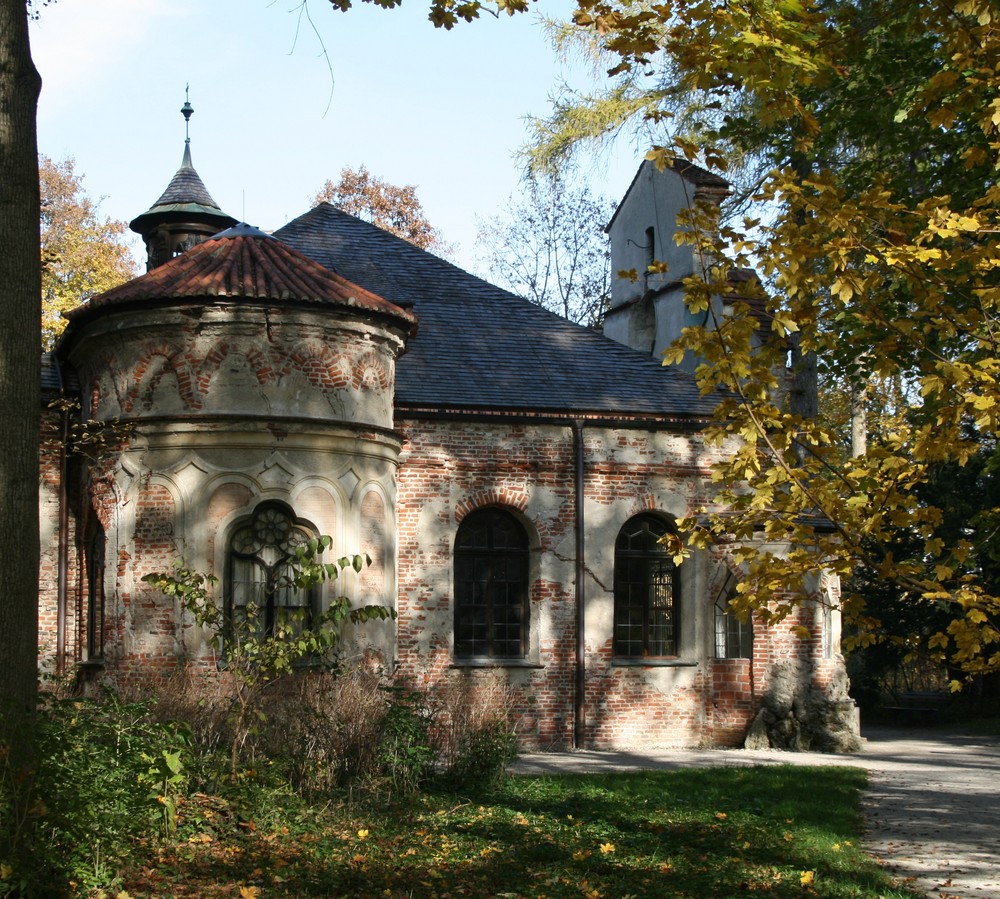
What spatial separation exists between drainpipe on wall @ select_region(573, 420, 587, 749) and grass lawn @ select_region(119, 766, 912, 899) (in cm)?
Result: 576

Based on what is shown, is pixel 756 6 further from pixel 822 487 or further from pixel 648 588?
pixel 648 588

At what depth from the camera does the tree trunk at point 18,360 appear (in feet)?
25.4

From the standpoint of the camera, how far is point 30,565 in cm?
787

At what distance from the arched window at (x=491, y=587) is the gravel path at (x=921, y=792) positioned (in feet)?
5.65

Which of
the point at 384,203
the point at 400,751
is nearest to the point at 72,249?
the point at 384,203

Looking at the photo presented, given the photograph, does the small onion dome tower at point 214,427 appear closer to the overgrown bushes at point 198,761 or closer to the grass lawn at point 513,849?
the overgrown bushes at point 198,761

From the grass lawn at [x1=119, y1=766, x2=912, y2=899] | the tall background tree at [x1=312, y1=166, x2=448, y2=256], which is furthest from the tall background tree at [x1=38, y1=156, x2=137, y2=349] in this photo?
the grass lawn at [x1=119, y1=766, x2=912, y2=899]

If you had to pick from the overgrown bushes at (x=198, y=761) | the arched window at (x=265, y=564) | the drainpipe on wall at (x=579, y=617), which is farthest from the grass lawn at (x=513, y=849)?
the drainpipe on wall at (x=579, y=617)

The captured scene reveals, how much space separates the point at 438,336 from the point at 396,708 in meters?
9.10

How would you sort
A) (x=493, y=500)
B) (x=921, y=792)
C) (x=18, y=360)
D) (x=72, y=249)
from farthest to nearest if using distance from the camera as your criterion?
(x=72, y=249) → (x=493, y=500) → (x=921, y=792) → (x=18, y=360)

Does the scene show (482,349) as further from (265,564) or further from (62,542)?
(62,542)

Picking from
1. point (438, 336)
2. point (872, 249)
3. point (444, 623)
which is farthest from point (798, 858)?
point (438, 336)

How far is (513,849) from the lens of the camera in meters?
9.00

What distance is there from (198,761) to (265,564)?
5815mm
